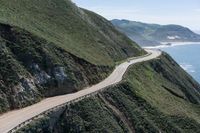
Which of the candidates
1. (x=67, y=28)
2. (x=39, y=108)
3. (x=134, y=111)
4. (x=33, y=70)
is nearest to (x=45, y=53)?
(x=33, y=70)

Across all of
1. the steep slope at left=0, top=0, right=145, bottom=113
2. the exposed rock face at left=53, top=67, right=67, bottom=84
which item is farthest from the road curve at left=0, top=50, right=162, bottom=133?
the exposed rock face at left=53, top=67, right=67, bottom=84

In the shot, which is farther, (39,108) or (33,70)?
(33,70)

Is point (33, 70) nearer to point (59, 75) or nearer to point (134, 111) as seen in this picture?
point (59, 75)

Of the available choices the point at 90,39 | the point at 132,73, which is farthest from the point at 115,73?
the point at 90,39

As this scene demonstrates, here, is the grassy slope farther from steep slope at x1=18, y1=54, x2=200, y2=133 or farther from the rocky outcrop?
steep slope at x1=18, y1=54, x2=200, y2=133

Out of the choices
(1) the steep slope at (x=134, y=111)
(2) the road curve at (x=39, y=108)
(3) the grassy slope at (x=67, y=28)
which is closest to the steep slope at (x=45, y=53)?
(3) the grassy slope at (x=67, y=28)
